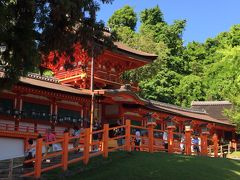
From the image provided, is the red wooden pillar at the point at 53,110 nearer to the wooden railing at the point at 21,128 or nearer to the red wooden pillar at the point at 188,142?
the wooden railing at the point at 21,128

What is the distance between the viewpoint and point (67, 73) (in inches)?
1236

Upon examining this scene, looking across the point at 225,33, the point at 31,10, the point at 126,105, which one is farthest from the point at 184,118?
the point at 225,33

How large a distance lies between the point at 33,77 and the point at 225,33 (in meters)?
46.3

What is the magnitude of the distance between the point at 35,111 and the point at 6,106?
2.12 metres

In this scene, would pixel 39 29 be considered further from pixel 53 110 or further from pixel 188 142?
pixel 53 110

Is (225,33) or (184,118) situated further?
(225,33)

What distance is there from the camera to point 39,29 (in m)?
13.7

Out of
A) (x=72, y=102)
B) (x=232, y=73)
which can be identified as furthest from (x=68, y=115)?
(x=232, y=73)

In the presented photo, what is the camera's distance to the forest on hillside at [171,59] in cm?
4766

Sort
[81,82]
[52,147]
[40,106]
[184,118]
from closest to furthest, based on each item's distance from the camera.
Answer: [52,147], [40,106], [81,82], [184,118]

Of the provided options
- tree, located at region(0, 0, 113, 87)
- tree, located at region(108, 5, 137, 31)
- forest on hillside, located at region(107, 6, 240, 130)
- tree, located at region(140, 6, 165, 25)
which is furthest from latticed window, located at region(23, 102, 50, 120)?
tree, located at region(140, 6, 165, 25)

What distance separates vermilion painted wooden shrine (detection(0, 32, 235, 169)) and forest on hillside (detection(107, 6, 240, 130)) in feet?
41.8

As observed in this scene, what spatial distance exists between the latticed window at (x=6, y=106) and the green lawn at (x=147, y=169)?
8.83 m

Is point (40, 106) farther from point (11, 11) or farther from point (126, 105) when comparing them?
point (11, 11)
